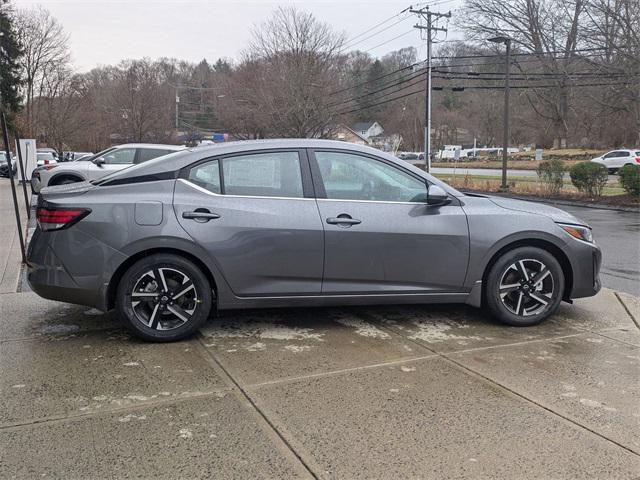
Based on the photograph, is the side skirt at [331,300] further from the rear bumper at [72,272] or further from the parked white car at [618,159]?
the parked white car at [618,159]

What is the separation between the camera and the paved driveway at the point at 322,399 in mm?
2729

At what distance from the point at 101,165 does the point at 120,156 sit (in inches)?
22.3

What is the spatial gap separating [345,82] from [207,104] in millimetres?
22269

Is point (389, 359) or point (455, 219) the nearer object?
point (389, 359)

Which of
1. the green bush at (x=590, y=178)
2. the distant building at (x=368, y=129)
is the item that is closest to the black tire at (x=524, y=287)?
the green bush at (x=590, y=178)

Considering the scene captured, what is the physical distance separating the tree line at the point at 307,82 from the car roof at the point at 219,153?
16525 millimetres

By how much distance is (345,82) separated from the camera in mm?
39906

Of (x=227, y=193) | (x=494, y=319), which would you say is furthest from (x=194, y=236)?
(x=494, y=319)

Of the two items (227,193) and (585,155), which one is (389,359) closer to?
(227,193)

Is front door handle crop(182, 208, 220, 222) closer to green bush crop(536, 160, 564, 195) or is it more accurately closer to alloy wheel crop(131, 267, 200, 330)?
alloy wheel crop(131, 267, 200, 330)

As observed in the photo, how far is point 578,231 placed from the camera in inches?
192

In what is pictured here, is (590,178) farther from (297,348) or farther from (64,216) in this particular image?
(64,216)

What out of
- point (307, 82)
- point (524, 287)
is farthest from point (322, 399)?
point (307, 82)

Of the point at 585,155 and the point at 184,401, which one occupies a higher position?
the point at 585,155
